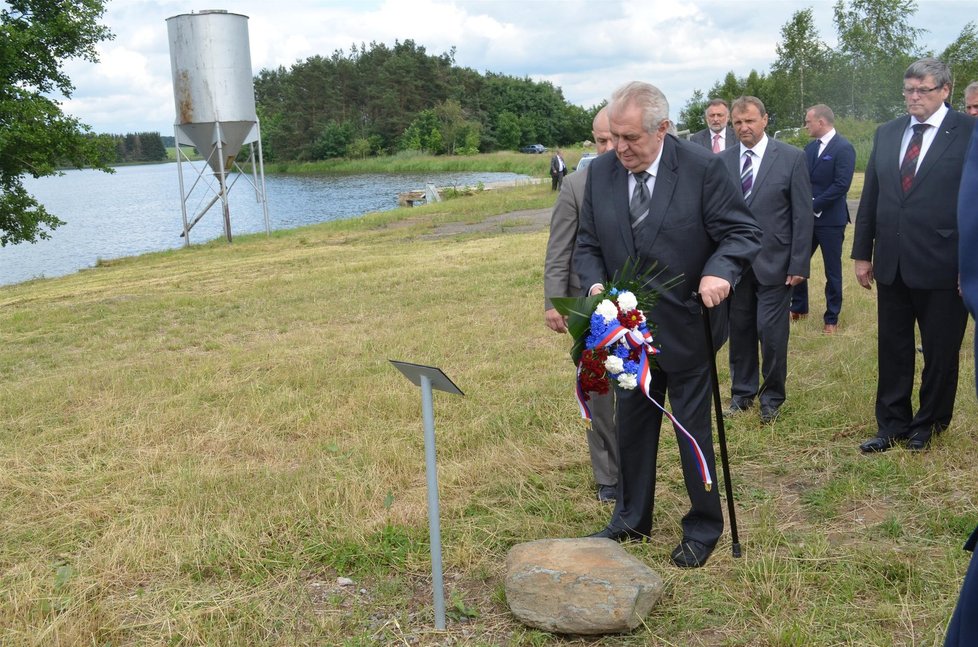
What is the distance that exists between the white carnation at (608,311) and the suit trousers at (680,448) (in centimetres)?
61

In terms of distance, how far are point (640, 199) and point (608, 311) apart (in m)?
0.66

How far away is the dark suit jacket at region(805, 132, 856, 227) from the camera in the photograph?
8.63 meters

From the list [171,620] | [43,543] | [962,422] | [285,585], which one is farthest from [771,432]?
[43,543]

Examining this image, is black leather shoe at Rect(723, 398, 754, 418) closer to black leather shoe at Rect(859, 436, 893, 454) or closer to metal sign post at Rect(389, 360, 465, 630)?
black leather shoe at Rect(859, 436, 893, 454)

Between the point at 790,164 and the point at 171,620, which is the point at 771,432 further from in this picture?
the point at 171,620

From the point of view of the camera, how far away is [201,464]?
567 cm

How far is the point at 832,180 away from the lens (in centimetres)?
868

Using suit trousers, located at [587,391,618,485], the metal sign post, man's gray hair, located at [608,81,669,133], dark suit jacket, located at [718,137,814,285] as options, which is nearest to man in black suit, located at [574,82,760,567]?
man's gray hair, located at [608,81,669,133]

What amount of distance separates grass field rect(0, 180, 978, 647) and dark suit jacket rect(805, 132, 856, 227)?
3.48 feet

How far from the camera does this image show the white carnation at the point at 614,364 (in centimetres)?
368

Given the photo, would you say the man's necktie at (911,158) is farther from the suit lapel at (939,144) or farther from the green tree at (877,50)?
the green tree at (877,50)

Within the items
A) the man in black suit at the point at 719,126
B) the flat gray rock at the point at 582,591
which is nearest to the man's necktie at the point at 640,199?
the flat gray rock at the point at 582,591

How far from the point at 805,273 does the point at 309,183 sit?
2631 inches

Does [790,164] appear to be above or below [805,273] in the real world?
above
